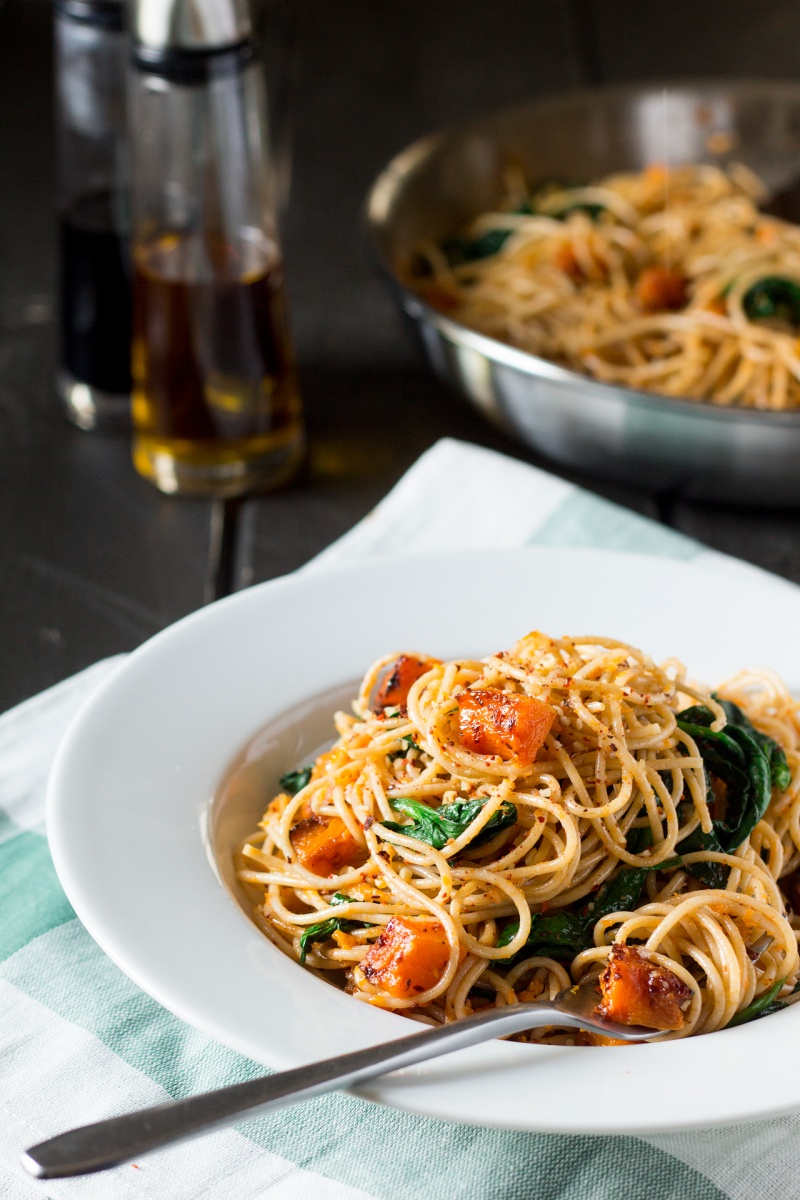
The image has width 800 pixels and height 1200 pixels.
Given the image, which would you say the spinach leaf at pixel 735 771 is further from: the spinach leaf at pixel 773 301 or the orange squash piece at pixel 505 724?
the spinach leaf at pixel 773 301

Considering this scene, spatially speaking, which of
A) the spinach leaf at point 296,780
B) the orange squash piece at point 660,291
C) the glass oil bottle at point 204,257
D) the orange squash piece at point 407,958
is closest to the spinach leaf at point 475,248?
the orange squash piece at point 660,291

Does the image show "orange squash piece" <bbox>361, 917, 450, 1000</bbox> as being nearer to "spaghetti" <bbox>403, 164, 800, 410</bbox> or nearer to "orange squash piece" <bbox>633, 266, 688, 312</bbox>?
"spaghetti" <bbox>403, 164, 800, 410</bbox>

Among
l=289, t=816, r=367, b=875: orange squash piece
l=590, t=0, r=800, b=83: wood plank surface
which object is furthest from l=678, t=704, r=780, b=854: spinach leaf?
l=590, t=0, r=800, b=83: wood plank surface

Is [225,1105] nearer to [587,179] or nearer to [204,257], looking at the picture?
[204,257]

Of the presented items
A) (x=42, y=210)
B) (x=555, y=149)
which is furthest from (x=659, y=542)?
(x=42, y=210)

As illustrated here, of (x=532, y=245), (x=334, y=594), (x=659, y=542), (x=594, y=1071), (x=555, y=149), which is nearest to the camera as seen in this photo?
(x=594, y=1071)

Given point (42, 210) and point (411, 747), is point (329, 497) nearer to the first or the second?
point (411, 747)

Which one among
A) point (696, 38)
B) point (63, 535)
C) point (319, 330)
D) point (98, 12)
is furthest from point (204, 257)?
point (696, 38)
